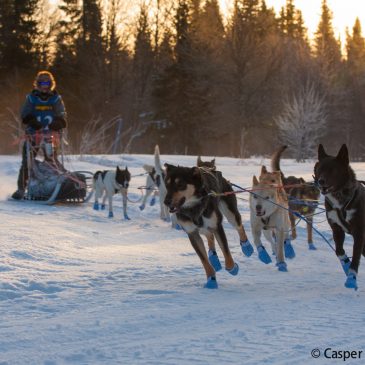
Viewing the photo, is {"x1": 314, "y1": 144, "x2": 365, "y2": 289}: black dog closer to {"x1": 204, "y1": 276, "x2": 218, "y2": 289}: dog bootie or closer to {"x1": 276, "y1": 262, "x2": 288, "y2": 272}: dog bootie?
{"x1": 276, "y1": 262, "x2": 288, "y2": 272}: dog bootie

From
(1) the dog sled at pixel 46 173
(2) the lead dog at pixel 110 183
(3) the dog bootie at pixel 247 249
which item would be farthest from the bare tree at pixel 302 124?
(3) the dog bootie at pixel 247 249

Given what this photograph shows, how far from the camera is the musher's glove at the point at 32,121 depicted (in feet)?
27.6

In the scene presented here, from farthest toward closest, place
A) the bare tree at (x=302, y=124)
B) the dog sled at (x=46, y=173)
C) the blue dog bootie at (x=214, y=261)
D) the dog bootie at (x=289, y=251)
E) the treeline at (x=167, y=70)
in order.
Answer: the treeline at (x=167, y=70) → the bare tree at (x=302, y=124) → the dog sled at (x=46, y=173) → the dog bootie at (x=289, y=251) → the blue dog bootie at (x=214, y=261)

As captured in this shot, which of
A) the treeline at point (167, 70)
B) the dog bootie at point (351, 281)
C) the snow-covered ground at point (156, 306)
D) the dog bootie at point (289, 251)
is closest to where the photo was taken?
the snow-covered ground at point (156, 306)

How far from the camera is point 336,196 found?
4.18 m

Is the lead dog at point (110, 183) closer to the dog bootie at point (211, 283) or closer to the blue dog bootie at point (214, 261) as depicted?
the blue dog bootie at point (214, 261)

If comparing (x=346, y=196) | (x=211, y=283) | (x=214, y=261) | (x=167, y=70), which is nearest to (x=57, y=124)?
(x=214, y=261)

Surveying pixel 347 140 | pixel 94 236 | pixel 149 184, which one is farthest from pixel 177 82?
pixel 94 236

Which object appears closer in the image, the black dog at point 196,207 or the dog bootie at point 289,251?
the black dog at point 196,207

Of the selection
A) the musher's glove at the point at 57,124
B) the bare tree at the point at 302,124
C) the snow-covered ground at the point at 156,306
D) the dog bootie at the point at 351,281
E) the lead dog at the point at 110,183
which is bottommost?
the snow-covered ground at the point at 156,306

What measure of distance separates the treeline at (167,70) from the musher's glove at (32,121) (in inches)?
782

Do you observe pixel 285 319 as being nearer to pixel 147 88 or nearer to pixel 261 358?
pixel 261 358

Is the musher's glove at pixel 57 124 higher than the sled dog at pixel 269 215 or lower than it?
higher

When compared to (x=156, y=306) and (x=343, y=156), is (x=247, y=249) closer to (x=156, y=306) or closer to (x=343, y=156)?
(x=343, y=156)
